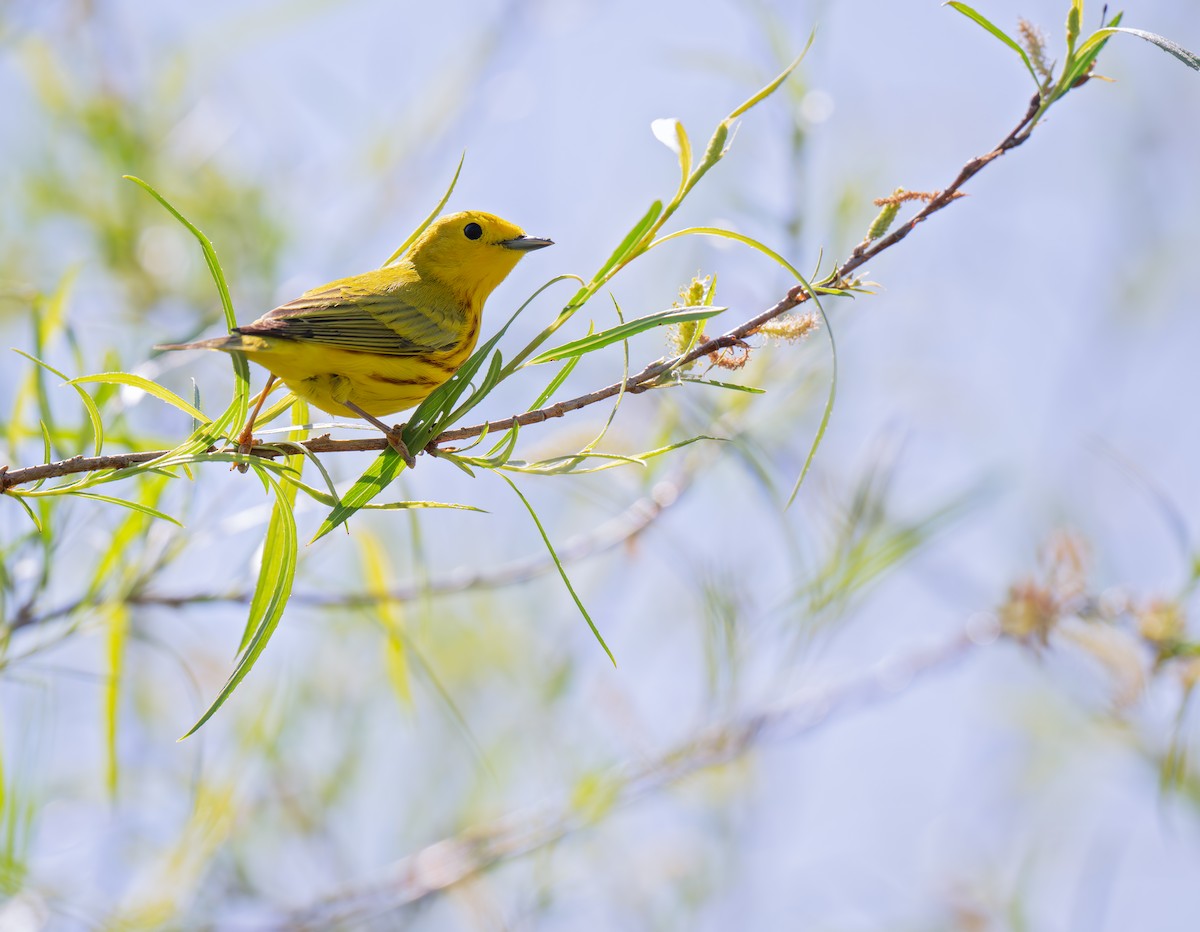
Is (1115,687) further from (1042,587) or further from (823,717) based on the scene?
(823,717)

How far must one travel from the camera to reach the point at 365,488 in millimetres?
1048

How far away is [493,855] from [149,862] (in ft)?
2.93

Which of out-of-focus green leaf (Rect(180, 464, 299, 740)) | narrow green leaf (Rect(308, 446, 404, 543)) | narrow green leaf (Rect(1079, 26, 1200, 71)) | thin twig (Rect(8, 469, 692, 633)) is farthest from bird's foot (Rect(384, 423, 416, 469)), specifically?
narrow green leaf (Rect(1079, 26, 1200, 71))

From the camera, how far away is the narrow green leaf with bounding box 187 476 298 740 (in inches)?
37.7

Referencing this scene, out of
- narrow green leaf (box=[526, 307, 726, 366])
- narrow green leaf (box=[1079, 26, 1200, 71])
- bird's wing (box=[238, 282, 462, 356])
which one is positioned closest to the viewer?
narrow green leaf (box=[1079, 26, 1200, 71])

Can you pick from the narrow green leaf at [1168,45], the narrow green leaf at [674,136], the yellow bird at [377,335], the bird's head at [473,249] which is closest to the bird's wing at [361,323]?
the yellow bird at [377,335]

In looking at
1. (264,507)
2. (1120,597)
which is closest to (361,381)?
(264,507)

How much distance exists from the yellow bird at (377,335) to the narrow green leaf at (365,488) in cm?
7

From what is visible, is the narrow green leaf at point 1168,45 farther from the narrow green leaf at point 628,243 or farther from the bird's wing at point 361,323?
the bird's wing at point 361,323

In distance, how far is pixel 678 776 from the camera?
2.12 m

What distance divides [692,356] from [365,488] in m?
0.31

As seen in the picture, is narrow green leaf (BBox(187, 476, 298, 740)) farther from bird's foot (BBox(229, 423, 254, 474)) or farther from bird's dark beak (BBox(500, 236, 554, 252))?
bird's dark beak (BBox(500, 236, 554, 252))

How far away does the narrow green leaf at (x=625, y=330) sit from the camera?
93 cm

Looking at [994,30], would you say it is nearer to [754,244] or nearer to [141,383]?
[754,244]
